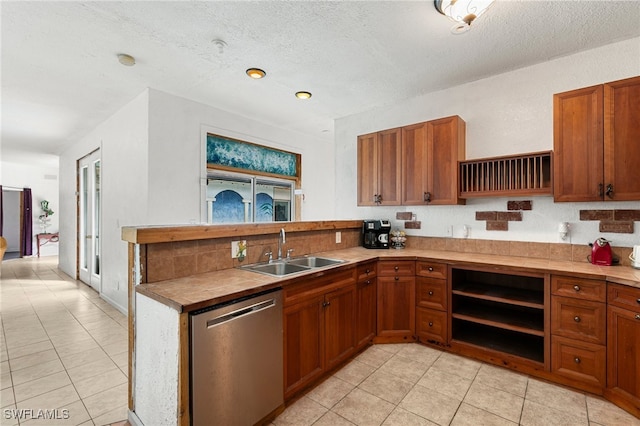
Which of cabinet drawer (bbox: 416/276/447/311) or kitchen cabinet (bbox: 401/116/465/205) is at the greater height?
kitchen cabinet (bbox: 401/116/465/205)

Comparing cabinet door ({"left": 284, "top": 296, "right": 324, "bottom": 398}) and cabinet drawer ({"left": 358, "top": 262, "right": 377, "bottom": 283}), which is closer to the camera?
cabinet door ({"left": 284, "top": 296, "right": 324, "bottom": 398})

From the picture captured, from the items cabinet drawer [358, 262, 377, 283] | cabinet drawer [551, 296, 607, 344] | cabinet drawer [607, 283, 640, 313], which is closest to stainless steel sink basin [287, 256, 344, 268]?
cabinet drawer [358, 262, 377, 283]

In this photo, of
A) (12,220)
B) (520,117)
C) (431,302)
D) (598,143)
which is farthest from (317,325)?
(12,220)

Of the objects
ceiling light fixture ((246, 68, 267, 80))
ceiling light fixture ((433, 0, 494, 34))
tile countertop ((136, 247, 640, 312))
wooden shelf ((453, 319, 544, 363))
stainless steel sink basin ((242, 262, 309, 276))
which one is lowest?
wooden shelf ((453, 319, 544, 363))

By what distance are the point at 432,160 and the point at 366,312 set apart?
5.76ft

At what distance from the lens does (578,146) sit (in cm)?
236

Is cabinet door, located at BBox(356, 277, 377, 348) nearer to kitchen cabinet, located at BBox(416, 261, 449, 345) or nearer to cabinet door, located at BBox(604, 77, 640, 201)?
kitchen cabinet, located at BBox(416, 261, 449, 345)

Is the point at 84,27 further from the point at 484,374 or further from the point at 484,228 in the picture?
the point at 484,374

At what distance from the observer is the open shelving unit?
2.44m

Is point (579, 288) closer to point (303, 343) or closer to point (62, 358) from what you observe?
point (303, 343)

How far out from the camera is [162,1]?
A: 1.94m

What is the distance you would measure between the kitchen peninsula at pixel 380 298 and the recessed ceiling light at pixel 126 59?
6.08 ft

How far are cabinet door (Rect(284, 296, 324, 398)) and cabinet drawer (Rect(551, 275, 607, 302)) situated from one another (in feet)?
6.04

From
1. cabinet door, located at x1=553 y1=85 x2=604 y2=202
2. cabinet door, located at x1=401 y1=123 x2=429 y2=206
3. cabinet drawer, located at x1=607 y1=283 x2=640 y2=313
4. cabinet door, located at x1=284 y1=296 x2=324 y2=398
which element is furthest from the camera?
cabinet door, located at x1=401 y1=123 x2=429 y2=206
